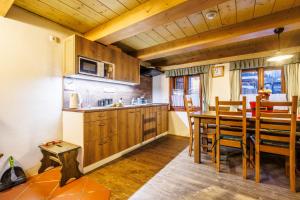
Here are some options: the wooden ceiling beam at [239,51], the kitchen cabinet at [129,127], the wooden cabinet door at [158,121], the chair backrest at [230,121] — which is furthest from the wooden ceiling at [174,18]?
the wooden cabinet door at [158,121]

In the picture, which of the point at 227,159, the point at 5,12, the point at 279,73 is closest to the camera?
the point at 5,12

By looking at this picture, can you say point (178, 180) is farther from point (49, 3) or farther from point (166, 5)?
point (49, 3)

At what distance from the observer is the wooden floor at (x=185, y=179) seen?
5.73 feet

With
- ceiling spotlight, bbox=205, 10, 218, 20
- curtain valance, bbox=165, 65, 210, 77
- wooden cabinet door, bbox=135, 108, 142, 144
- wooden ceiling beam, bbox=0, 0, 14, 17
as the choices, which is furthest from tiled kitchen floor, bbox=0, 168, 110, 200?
curtain valance, bbox=165, 65, 210, 77

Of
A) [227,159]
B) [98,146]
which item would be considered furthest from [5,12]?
[227,159]

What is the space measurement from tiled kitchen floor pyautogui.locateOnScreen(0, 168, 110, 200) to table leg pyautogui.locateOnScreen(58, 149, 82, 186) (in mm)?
82

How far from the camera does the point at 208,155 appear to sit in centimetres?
291

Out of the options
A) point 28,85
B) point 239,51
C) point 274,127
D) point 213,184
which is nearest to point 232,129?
point 274,127

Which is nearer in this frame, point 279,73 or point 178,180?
point 178,180

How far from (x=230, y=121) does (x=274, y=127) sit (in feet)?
1.64

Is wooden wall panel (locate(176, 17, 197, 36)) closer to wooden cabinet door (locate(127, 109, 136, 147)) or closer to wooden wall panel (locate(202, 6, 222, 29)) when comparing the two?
wooden wall panel (locate(202, 6, 222, 29))

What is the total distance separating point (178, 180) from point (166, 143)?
1748 mm

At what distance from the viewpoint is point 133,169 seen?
7.88 feet

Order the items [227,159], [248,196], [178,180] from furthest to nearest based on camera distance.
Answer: [227,159] < [178,180] < [248,196]
